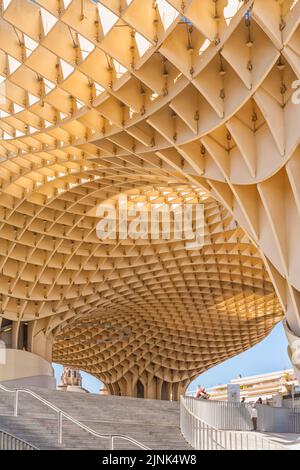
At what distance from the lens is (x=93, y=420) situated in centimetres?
2725

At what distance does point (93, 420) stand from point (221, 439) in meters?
5.95

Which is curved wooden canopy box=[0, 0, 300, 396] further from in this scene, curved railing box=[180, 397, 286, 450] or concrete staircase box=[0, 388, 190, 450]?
concrete staircase box=[0, 388, 190, 450]

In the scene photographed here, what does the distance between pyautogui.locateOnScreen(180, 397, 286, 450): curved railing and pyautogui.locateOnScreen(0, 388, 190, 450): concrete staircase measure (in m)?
0.91

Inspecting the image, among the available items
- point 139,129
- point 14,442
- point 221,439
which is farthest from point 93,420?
point 139,129

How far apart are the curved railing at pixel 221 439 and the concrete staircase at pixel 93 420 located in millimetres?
905

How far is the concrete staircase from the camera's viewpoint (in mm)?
21703

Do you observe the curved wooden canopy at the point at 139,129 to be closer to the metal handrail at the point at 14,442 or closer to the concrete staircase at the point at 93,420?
the concrete staircase at the point at 93,420

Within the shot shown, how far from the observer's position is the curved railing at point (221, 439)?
22.0 meters

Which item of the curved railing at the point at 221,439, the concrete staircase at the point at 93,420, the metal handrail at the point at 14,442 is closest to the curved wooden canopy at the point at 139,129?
the curved railing at the point at 221,439

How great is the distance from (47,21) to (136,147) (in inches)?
296

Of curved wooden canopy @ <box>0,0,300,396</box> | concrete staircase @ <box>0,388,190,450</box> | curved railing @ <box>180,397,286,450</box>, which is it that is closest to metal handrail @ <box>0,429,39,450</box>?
concrete staircase @ <box>0,388,190,450</box>

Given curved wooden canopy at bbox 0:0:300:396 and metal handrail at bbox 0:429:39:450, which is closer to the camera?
metal handrail at bbox 0:429:39:450
